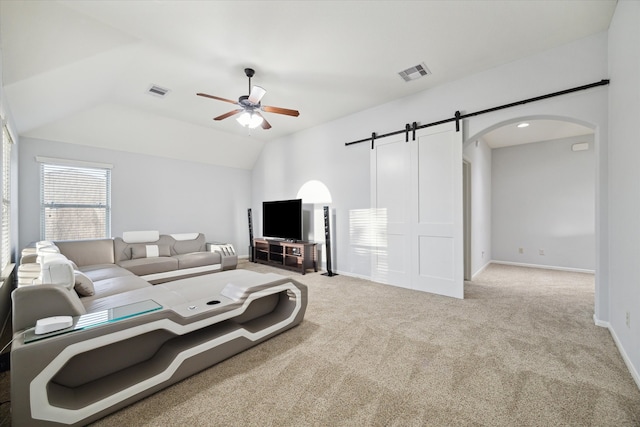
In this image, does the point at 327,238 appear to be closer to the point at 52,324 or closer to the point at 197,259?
the point at 197,259

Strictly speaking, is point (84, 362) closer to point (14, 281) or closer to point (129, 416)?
point (129, 416)

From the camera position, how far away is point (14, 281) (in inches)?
136

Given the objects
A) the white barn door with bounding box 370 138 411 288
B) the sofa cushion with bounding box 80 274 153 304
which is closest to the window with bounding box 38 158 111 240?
the sofa cushion with bounding box 80 274 153 304

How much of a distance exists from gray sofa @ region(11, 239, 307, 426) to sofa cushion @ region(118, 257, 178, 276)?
61.9 inches

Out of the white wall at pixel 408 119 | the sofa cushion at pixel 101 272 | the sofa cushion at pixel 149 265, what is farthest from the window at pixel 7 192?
the white wall at pixel 408 119

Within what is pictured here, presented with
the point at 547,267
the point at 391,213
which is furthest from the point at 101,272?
the point at 547,267

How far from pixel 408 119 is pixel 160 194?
516 centimetres

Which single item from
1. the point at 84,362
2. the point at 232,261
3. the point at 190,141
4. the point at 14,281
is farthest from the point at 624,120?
the point at 14,281

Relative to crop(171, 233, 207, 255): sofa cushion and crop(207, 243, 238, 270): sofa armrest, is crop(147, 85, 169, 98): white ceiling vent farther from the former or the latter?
crop(207, 243, 238, 270): sofa armrest

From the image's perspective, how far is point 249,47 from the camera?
2.97 metres

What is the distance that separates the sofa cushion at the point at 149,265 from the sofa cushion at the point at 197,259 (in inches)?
4.7

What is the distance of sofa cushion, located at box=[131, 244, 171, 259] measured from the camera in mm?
4742

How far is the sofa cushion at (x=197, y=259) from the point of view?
4820 mm

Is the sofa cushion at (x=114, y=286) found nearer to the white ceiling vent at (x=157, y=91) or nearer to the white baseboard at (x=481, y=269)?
the white ceiling vent at (x=157, y=91)
